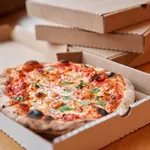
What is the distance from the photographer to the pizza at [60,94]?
89cm

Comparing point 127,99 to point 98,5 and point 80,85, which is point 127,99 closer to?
point 80,85

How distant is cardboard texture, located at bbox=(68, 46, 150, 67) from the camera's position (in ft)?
4.13

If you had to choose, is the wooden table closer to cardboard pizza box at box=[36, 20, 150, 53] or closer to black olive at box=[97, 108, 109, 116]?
black olive at box=[97, 108, 109, 116]

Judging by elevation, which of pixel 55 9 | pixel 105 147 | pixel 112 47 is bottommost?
pixel 105 147

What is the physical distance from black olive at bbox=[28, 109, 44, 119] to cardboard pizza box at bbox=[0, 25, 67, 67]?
1.44 feet

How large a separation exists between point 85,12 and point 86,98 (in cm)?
37

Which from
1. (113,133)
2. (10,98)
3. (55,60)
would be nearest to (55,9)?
(55,60)

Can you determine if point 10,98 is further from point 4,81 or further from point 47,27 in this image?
point 47,27

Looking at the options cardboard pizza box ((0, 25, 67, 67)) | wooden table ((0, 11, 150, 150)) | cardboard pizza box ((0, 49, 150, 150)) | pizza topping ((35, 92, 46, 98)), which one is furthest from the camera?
cardboard pizza box ((0, 25, 67, 67))

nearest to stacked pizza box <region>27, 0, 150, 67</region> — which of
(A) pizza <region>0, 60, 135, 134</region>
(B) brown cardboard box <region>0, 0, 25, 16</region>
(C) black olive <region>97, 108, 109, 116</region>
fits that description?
(A) pizza <region>0, 60, 135, 134</region>

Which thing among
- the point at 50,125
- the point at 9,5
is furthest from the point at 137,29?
the point at 9,5

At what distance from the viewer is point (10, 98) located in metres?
1.02

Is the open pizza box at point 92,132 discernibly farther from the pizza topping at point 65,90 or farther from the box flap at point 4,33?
the box flap at point 4,33

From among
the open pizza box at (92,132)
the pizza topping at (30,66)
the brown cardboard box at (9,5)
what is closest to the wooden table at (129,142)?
the open pizza box at (92,132)
